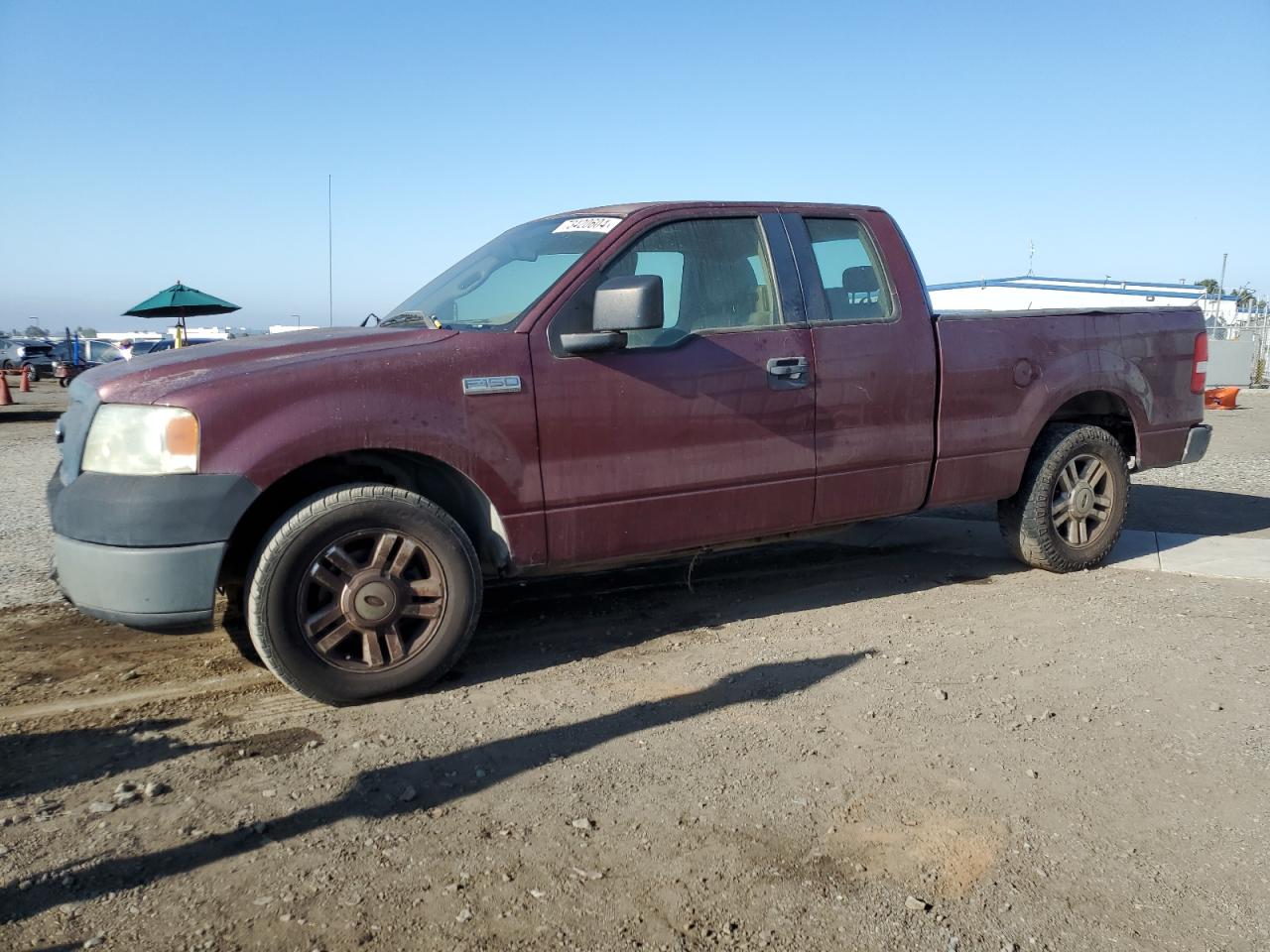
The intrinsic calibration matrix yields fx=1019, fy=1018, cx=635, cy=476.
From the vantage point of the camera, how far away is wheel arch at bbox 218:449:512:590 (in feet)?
12.8

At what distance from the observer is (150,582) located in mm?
3529

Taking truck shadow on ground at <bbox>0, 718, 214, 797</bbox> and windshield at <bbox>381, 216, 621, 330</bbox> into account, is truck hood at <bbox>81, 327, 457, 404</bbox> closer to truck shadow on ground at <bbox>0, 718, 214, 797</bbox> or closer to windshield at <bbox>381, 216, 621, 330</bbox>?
windshield at <bbox>381, 216, 621, 330</bbox>

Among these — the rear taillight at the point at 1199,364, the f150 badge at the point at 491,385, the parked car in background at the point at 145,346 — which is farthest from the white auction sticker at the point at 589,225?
the parked car in background at the point at 145,346

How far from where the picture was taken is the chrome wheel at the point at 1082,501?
573cm

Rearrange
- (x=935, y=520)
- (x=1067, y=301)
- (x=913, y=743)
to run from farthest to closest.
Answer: (x=1067, y=301)
(x=935, y=520)
(x=913, y=743)

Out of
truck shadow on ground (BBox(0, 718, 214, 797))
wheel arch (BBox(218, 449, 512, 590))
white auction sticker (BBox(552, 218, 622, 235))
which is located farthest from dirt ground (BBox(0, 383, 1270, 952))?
Answer: white auction sticker (BBox(552, 218, 622, 235))

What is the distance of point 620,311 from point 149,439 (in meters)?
1.78

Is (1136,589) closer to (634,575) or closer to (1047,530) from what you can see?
(1047,530)

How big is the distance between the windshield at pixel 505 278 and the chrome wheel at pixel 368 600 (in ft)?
3.31

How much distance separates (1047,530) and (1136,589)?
0.54 m

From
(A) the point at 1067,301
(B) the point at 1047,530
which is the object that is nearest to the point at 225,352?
(B) the point at 1047,530

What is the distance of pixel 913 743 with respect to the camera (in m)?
3.49

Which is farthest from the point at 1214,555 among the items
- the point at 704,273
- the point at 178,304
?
the point at 178,304

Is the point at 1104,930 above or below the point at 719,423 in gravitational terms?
Result: below
